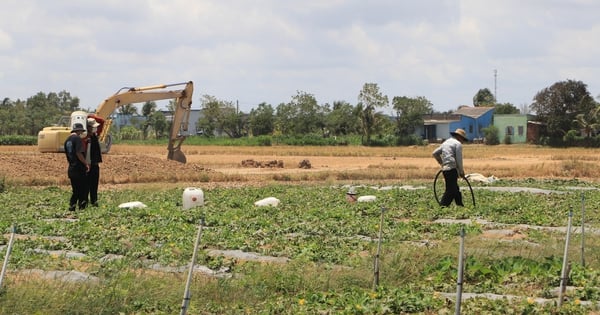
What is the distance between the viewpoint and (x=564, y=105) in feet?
280

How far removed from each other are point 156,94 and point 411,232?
28.5 metres

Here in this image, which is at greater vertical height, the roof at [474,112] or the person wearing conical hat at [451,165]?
the roof at [474,112]

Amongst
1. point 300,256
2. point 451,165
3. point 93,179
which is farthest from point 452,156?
point 93,179

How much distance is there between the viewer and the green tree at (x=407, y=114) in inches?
3868

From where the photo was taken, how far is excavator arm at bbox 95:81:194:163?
1560 inches

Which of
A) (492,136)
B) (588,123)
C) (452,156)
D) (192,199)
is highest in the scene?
(588,123)

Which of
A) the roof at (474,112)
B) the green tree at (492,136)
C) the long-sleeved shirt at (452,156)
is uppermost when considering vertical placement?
the roof at (474,112)

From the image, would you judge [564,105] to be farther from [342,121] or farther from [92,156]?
[92,156]

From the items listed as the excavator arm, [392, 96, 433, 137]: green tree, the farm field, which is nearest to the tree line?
[392, 96, 433, 137]: green tree

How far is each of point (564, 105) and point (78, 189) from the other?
74.0 m

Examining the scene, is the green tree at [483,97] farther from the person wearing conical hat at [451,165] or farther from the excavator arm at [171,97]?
the person wearing conical hat at [451,165]

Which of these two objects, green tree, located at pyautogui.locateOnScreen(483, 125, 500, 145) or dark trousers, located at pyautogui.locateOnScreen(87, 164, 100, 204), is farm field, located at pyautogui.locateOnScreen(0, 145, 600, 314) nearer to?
dark trousers, located at pyautogui.locateOnScreen(87, 164, 100, 204)

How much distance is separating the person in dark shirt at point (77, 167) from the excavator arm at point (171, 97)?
21889mm

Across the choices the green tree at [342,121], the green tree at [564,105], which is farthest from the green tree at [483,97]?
the green tree at [564,105]
